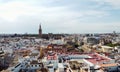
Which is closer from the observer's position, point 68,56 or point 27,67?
point 27,67

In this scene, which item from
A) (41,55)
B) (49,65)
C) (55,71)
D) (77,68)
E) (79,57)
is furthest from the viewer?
(41,55)

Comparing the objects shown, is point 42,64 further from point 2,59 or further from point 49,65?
point 2,59

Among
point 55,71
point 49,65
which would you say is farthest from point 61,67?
point 49,65

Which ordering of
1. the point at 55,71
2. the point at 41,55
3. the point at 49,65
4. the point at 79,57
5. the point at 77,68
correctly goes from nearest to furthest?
the point at 77,68 < the point at 55,71 < the point at 49,65 < the point at 79,57 < the point at 41,55

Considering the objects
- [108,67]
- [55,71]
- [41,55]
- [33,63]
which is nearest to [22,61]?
[33,63]

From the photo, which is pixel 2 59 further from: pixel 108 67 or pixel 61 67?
pixel 108 67

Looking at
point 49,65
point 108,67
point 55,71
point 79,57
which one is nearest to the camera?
point 108,67

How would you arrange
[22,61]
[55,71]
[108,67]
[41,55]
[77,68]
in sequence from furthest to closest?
[41,55]
[22,61]
[55,71]
[77,68]
[108,67]

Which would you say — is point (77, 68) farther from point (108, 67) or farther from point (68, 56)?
point (68, 56)

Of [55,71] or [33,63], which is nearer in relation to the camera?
Result: [55,71]
